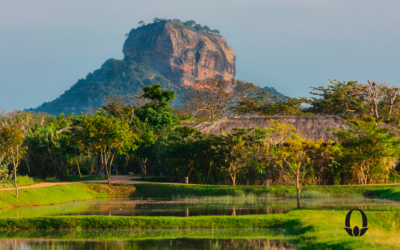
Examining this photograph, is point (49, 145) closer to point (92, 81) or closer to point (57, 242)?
point (57, 242)

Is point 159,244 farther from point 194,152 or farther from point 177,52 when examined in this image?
point 177,52

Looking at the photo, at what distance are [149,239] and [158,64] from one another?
503 feet

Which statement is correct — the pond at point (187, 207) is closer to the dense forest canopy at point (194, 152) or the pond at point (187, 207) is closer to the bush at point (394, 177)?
the dense forest canopy at point (194, 152)

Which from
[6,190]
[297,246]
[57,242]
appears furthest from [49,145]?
[297,246]

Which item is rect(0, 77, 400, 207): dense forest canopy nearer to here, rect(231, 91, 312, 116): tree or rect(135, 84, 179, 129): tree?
rect(135, 84, 179, 129): tree

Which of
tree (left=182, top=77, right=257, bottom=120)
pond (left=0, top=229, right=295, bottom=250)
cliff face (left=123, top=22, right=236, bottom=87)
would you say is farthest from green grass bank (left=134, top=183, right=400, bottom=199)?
cliff face (left=123, top=22, right=236, bottom=87)

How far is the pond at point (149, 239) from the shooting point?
34.6 feet

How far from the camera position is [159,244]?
1083cm

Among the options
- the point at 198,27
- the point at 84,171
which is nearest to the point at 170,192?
the point at 84,171

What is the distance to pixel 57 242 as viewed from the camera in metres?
11.5

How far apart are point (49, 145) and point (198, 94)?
30.0 meters

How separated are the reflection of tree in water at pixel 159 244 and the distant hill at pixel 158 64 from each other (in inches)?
4779

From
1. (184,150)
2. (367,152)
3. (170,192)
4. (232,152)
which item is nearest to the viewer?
(170,192)

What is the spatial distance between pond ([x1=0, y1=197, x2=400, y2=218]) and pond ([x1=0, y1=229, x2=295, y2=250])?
3.24 meters
